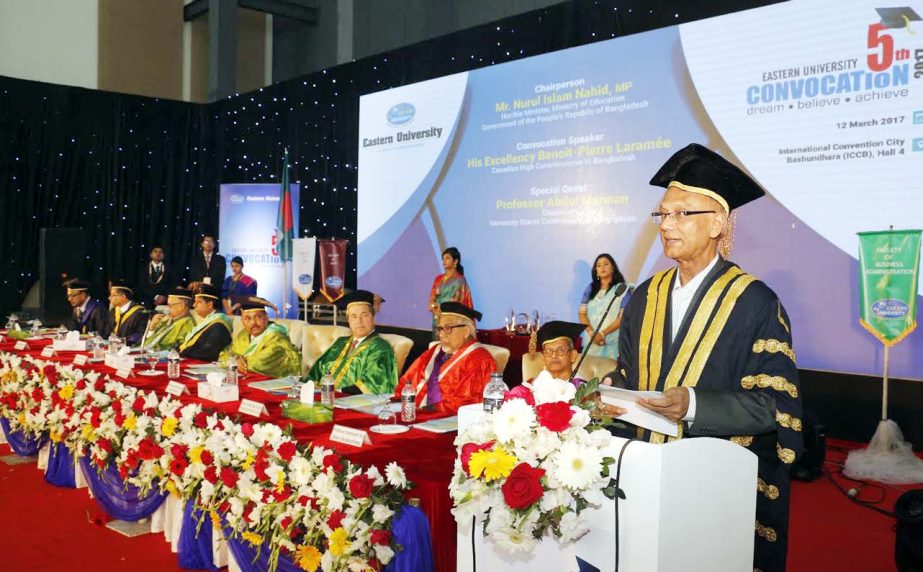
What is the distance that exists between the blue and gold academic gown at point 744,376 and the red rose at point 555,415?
36 cm

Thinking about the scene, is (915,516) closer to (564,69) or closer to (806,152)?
(806,152)

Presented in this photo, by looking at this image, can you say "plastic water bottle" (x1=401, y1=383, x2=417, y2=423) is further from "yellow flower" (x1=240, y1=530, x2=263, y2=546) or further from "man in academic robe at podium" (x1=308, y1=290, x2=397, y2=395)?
"man in academic robe at podium" (x1=308, y1=290, x2=397, y2=395)

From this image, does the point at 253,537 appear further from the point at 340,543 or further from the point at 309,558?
the point at 340,543

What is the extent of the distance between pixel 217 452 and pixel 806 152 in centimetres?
444

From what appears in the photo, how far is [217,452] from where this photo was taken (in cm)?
275

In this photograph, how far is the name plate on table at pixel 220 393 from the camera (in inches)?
132

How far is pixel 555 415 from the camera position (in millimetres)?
1423

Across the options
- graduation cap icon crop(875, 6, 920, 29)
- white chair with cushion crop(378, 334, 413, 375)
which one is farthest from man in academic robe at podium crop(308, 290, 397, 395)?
graduation cap icon crop(875, 6, 920, 29)

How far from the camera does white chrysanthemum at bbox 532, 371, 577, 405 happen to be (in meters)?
1.50

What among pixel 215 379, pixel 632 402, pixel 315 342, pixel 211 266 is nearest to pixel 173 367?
pixel 215 379

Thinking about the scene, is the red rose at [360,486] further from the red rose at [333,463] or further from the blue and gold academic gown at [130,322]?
the blue and gold academic gown at [130,322]

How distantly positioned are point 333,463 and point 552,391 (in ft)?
3.46

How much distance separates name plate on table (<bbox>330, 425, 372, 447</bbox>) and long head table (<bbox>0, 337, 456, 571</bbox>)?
23 mm

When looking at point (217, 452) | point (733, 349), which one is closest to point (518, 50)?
point (217, 452)
